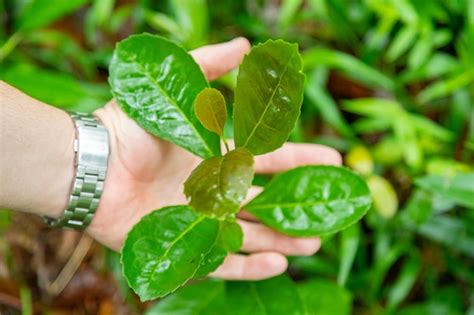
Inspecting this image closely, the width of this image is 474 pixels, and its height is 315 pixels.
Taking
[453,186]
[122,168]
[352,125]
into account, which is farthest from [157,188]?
[352,125]

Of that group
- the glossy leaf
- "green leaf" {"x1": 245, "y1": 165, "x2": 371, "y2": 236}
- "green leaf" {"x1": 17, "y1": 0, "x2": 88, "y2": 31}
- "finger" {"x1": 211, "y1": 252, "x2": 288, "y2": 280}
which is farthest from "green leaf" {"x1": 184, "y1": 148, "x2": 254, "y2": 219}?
"green leaf" {"x1": 17, "y1": 0, "x2": 88, "y2": 31}

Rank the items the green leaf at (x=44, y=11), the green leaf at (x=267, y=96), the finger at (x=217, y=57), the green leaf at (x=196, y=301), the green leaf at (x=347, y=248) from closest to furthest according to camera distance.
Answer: the green leaf at (x=267, y=96), the finger at (x=217, y=57), the green leaf at (x=196, y=301), the green leaf at (x=347, y=248), the green leaf at (x=44, y=11)

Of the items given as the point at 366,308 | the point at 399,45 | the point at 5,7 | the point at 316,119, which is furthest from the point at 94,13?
the point at 366,308

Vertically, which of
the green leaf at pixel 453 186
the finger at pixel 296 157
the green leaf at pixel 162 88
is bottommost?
the green leaf at pixel 453 186

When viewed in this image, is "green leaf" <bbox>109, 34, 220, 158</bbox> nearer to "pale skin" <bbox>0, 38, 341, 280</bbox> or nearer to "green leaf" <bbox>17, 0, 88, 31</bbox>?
"pale skin" <bbox>0, 38, 341, 280</bbox>

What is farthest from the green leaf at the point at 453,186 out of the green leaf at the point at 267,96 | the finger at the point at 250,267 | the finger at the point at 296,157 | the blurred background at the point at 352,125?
the green leaf at the point at 267,96

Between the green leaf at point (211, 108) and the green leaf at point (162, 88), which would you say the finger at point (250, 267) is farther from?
the green leaf at point (211, 108)

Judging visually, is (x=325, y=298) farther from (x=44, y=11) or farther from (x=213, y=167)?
(x=44, y=11)
